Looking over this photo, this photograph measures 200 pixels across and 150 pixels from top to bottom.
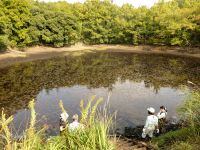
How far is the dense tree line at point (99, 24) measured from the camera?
46438 millimetres

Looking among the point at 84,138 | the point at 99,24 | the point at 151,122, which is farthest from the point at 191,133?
the point at 99,24

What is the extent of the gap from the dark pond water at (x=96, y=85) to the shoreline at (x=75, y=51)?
12.2 feet

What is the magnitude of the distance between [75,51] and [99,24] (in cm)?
972

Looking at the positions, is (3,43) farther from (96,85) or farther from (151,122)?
(151,122)

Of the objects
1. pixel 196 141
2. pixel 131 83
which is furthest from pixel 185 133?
pixel 131 83

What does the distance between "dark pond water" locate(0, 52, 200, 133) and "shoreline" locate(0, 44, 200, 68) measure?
3717 millimetres

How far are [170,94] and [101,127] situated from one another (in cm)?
1861

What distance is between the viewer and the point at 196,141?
867 cm

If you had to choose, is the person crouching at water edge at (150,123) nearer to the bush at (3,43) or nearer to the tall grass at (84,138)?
the tall grass at (84,138)

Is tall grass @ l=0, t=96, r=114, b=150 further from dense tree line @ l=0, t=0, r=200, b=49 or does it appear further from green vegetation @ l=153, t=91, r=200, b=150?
dense tree line @ l=0, t=0, r=200, b=49

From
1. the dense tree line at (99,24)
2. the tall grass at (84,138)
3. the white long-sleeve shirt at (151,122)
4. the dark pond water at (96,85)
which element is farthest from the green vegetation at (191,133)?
the dense tree line at (99,24)

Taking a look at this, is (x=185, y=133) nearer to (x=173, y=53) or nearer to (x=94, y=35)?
(x=173, y=53)

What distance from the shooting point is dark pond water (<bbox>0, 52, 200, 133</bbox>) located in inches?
732

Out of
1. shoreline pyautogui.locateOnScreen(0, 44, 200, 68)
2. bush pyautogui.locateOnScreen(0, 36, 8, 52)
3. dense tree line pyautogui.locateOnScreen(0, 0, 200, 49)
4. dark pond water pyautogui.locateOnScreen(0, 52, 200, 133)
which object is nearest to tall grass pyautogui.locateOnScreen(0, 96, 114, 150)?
dark pond water pyautogui.locateOnScreen(0, 52, 200, 133)
